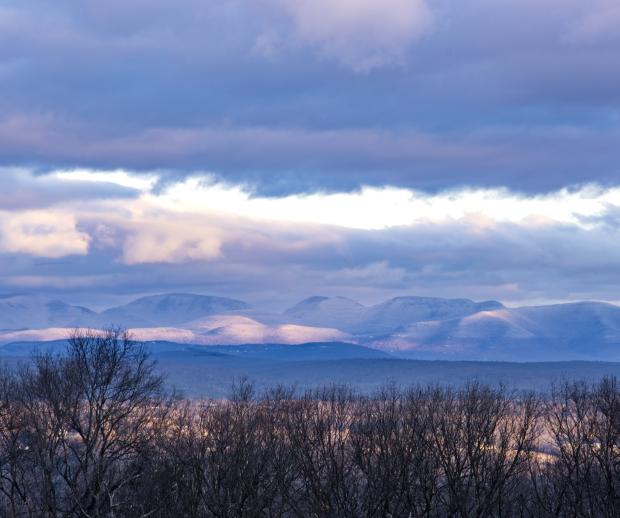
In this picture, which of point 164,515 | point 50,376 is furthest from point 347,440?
point 50,376

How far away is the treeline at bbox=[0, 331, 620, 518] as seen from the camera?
83.3 m

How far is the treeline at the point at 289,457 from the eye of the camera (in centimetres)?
8331

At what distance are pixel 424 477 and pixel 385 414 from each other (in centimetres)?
1248

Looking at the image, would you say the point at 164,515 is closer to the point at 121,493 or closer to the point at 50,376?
the point at 121,493

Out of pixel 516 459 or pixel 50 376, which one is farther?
pixel 50 376

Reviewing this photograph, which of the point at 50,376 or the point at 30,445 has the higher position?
the point at 50,376

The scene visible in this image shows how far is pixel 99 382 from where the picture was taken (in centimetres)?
9725

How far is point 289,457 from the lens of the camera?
92375 millimetres

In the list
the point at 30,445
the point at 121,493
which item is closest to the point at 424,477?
the point at 121,493

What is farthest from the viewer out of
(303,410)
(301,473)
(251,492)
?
(303,410)

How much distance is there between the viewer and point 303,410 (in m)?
106

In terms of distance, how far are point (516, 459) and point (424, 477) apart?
26.4 feet

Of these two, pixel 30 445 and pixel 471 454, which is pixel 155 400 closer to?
pixel 30 445

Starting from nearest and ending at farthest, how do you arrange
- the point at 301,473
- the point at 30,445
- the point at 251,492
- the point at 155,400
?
the point at 251,492, the point at 301,473, the point at 30,445, the point at 155,400
